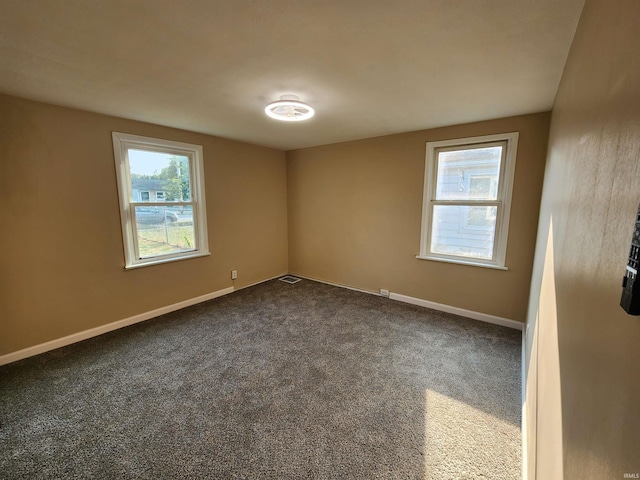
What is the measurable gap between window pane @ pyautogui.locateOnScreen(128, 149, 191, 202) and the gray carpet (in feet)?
5.09

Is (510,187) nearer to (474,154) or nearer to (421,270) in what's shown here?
(474,154)

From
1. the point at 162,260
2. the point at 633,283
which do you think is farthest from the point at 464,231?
the point at 162,260

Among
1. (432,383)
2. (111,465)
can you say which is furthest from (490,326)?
(111,465)

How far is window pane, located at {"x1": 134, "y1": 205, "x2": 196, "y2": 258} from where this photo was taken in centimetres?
316

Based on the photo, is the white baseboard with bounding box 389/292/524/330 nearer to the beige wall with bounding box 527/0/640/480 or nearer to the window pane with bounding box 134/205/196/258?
the beige wall with bounding box 527/0/640/480

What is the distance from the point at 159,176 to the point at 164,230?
67cm

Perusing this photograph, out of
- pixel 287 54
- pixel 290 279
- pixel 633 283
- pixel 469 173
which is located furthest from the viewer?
pixel 290 279

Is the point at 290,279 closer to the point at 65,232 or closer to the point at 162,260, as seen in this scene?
the point at 162,260

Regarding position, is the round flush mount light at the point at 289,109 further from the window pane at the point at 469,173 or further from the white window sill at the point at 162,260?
the white window sill at the point at 162,260

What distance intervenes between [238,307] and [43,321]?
6.13 feet

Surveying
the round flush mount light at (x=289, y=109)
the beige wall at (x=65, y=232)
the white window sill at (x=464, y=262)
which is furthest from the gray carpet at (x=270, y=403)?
the round flush mount light at (x=289, y=109)

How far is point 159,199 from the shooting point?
10.7 feet

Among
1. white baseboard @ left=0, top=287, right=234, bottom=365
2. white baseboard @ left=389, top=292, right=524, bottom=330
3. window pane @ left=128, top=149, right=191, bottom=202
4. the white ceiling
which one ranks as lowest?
white baseboard @ left=0, top=287, right=234, bottom=365

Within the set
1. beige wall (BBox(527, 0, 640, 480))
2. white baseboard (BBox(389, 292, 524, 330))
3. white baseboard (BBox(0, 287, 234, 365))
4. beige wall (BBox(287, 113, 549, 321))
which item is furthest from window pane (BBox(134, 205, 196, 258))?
beige wall (BBox(527, 0, 640, 480))
